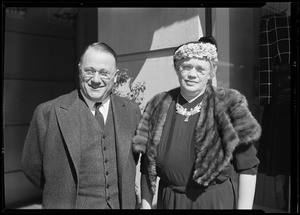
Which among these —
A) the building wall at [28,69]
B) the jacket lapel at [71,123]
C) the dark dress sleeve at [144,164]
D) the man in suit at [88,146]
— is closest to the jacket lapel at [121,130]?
the man in suit at [88,146]

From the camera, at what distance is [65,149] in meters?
1.89

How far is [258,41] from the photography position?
2.46 meters

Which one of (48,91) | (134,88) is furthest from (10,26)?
(134,88)

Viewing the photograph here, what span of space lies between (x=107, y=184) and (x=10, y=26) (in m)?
3.09

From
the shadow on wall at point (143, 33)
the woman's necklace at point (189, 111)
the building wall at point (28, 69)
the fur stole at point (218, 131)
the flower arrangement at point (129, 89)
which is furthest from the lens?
the building wall at point (28, 69)

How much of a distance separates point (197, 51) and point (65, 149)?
947 millimetres

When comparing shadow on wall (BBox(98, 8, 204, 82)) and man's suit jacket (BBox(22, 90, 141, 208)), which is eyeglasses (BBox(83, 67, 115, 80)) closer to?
man's suit jacket (BBox(22, 90, 141, 208))

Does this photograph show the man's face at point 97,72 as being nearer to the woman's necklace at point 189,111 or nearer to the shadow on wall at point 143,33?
the woman's necklace at point 189,111

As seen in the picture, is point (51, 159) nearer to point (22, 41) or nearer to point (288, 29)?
point (288, 29)

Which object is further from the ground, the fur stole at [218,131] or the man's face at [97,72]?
the man's face at [97,72]

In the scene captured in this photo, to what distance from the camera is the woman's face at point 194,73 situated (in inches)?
70.4

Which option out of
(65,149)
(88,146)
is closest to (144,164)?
(88,146)

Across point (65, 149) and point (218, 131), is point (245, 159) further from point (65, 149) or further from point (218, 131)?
point (65, 149)

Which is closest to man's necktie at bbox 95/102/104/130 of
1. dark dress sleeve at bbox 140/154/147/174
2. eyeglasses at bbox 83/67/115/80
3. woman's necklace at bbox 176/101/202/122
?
eyeglasses at bbox 83/67/115/80
